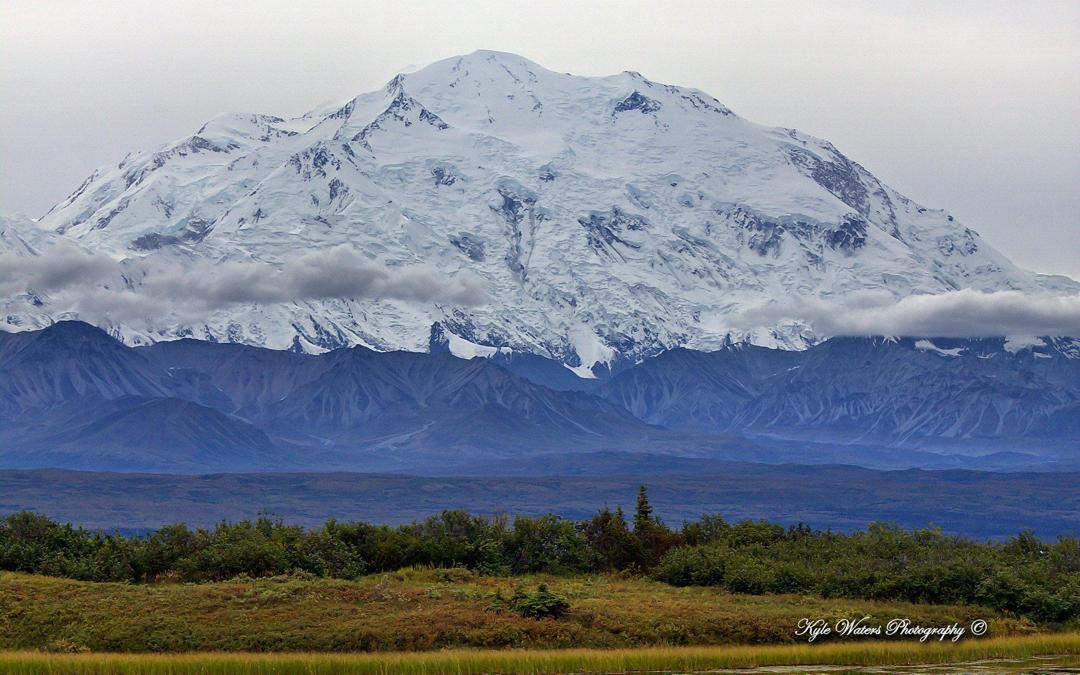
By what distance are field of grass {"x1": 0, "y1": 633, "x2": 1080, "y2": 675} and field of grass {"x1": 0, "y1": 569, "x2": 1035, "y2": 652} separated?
105 inches

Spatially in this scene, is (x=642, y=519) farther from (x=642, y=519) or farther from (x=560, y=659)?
(x=560, y=659)

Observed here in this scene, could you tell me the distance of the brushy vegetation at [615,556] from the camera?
72562 mm

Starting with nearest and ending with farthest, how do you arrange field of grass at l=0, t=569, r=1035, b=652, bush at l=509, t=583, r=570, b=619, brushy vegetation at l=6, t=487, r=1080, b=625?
field of grass at l=0, t=569, r=1035, b=652 → bush at l=509, t=583, r=570, b=619 → brushy vegetation at l=6, t=487, r=1080, b=625

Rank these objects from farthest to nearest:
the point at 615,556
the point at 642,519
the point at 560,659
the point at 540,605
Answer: the point at 642,519, the point at 615,556, the point at 540,605, the point at 560,659

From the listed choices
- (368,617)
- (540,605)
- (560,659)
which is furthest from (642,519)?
(560,659)

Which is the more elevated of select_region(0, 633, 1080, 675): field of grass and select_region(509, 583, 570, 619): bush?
select_region(509, 583, 570, 619): bush

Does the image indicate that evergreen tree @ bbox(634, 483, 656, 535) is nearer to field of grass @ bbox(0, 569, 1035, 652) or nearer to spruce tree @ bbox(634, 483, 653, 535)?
spruce tree @ bbox(634, 483, 653, 535)

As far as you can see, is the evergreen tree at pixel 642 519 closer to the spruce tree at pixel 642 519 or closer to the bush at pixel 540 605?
the spruce tree at pixel 642 519

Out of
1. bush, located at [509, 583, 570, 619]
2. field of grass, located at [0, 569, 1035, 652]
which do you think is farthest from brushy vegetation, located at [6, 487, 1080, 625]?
bush, located at [509, 583, 570, 619]

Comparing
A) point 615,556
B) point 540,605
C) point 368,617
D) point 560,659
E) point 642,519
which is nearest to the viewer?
point 560,659

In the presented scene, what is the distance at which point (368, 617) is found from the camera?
65.6 m

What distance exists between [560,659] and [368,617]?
36.8ft

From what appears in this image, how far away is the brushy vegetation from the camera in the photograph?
72.6 meters

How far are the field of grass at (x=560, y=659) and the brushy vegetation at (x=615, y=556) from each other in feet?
33.0
